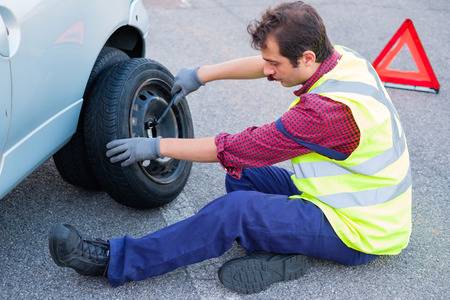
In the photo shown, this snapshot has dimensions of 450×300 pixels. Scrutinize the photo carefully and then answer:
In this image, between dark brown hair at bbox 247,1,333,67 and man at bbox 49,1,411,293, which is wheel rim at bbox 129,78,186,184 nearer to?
man at bbox 49,1,411,293

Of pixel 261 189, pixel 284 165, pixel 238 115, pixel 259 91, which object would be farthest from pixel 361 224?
pixel 259 91

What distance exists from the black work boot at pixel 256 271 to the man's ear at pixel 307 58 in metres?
0.84

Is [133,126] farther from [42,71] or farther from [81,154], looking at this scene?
[42,71]

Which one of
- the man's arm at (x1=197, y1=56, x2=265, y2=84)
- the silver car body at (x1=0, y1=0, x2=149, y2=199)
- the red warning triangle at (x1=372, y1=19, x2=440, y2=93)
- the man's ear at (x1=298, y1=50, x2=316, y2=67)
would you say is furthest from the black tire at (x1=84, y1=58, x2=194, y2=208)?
the red warning triangle at (x1=372, y1=19, x2=440, y2=93)

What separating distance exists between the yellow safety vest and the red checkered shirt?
0.04m

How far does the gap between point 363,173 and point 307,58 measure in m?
0.53

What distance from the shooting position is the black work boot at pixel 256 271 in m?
2.88

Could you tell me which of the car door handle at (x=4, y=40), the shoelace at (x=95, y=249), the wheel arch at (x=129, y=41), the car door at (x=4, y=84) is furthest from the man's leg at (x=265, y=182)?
the car door handle at (x=4, y=40)

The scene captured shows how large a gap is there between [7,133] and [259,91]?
2.81 metres

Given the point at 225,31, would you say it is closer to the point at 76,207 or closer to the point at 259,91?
the point at 259,91

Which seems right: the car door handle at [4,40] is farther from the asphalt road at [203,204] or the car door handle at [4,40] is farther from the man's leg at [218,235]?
the asphalt road at [203,204]

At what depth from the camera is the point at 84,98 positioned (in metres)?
3.23

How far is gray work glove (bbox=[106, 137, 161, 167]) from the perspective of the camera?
9.56 feet

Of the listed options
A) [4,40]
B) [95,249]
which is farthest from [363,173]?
[4,40]
